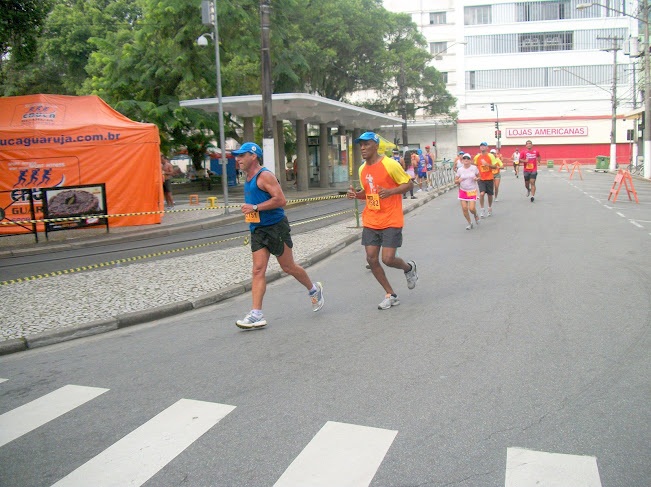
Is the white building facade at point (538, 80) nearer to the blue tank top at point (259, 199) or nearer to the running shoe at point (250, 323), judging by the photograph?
the blue tank top at point (259, 199)

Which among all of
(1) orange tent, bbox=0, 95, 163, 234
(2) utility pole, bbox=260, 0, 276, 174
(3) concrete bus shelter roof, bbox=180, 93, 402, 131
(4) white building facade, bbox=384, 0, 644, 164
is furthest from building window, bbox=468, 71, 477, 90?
(1) orange tent, bbox=0, 95, 163, 234

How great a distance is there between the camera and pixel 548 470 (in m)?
3.47

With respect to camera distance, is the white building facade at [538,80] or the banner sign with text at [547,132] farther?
the banner sign with text at [547,132]

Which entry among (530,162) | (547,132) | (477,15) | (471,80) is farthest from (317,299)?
(477,15)

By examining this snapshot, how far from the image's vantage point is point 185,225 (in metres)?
16.9

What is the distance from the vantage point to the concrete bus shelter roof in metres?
24.3

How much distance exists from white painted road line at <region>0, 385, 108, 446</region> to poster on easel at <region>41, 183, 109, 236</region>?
10190 mm

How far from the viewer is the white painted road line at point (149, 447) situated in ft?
11.7

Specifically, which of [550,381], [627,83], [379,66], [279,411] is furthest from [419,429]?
[627,83]

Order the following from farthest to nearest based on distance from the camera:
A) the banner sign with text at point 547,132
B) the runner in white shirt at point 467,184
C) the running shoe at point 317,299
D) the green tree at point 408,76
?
1. the banner sign with text at point 547,132
2. the green tree at point 408,76
3. the runner in white shirt at point 467,184
4. the running shoe at point 317,299

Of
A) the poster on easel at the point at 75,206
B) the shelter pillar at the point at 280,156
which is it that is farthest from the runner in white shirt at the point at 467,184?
the shelter pillar at the point at 280,156

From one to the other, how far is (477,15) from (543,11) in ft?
20.9

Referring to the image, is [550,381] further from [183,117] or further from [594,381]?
[183,117]

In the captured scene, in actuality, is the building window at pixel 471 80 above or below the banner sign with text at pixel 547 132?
above
